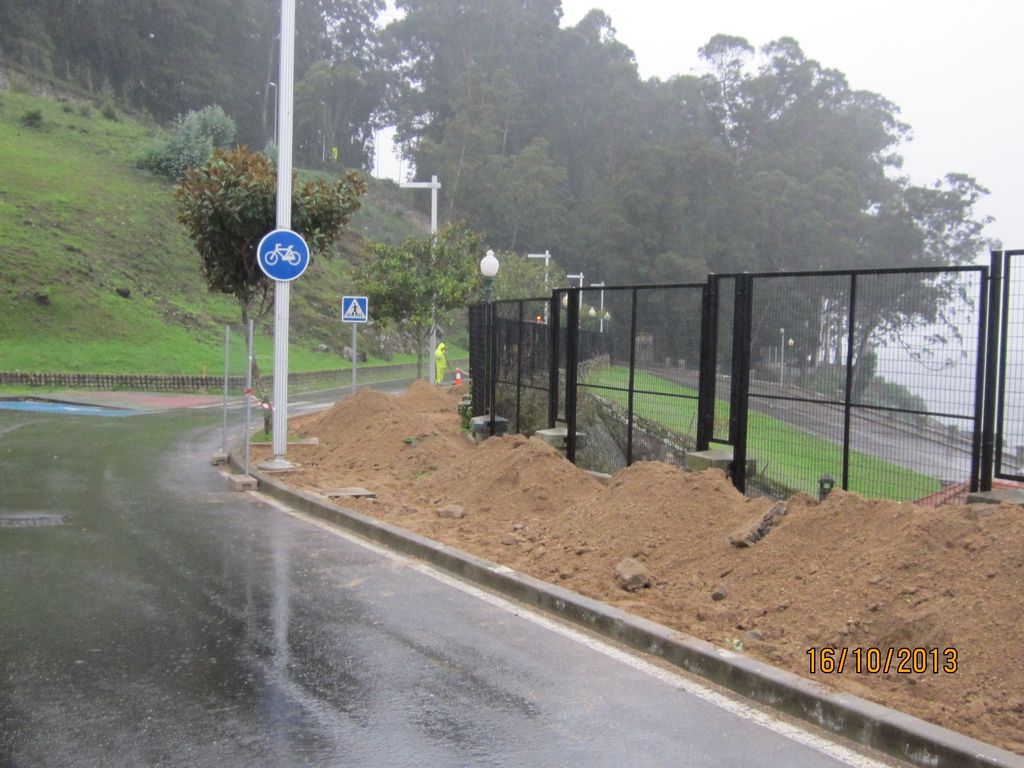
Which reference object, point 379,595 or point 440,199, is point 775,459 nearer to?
point 379,595

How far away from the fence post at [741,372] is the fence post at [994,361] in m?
2.44

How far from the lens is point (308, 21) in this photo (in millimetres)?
85500

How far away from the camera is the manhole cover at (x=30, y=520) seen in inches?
387

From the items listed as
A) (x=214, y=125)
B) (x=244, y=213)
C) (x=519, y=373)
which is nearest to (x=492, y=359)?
(x=519, y=373)

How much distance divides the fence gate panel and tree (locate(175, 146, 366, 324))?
11821 mm

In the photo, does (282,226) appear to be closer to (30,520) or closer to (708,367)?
(30,520)

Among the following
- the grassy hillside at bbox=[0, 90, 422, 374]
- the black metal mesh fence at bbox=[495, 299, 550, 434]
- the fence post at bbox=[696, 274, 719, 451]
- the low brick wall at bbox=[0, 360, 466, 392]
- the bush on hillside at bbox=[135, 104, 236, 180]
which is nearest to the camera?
the fence post at bbox=[696, 274, 719, 451]

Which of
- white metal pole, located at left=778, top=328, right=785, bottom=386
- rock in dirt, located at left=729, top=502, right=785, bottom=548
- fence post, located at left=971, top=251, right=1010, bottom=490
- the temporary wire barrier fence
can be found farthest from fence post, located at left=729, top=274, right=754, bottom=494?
fence post, located at left=971, top=251, right=1010, bottom=490

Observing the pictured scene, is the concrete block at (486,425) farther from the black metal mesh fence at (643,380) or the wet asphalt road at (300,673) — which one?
the wet asphalt road at (300,673)

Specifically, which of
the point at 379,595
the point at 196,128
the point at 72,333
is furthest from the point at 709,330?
the point at 196,128

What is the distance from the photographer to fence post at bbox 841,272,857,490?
822 centimetres

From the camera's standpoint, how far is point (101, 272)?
3822 cm

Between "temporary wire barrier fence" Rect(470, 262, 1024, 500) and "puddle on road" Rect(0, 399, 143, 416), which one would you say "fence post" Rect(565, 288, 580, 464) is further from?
"puddle on road" Rect(0, 399, 143, 416)

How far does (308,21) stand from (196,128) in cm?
3714
